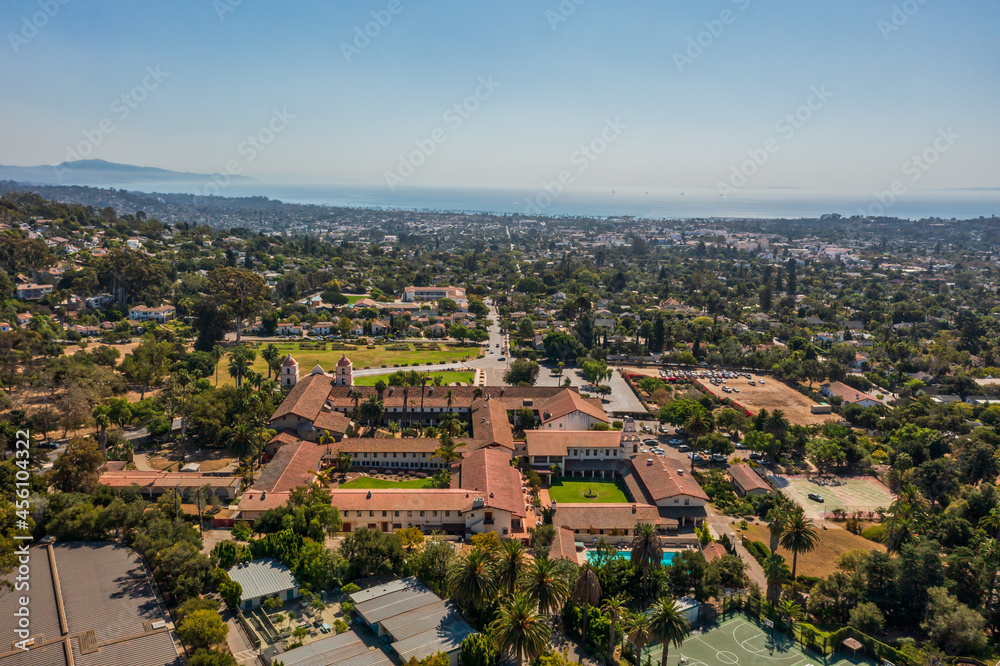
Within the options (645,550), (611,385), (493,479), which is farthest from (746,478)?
(611,385)

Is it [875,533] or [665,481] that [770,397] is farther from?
[665,481]

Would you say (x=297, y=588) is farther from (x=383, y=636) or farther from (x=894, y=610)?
(x=894, y=610)

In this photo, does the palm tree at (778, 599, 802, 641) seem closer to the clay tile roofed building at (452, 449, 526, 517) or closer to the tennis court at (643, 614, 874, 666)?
the tennis court at (643, 614, 874, 666)

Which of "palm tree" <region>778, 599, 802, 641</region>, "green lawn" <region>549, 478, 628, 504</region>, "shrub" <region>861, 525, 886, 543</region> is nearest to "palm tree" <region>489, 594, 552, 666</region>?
"palm tree" <region>778, 599, 802, 641</region>

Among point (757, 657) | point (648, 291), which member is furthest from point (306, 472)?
point (648, 291)

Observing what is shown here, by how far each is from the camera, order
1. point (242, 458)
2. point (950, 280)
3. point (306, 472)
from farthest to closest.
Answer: point (950, 280)
point (242, 458)
point (306, 472)

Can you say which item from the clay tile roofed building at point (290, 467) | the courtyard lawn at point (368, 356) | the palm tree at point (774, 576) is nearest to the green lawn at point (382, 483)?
the clay tile roofed building at point (290, 467)

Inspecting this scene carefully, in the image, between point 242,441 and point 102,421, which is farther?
point 102,421
